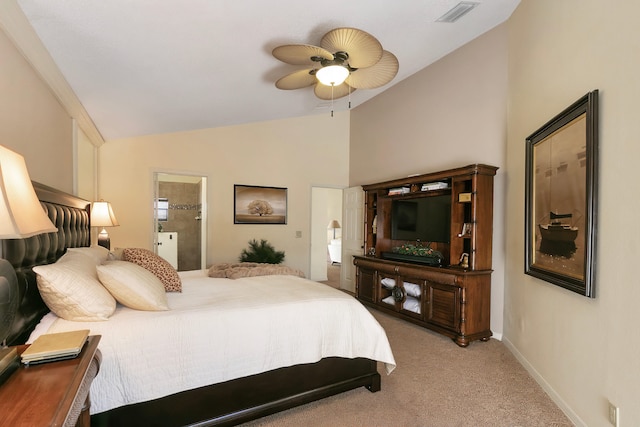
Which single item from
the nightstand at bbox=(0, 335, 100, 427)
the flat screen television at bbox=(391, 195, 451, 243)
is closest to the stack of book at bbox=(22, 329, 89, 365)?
the nightstand at bbox=(0, 335, 100, 427)

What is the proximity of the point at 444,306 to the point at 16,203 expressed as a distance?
11.6 feet

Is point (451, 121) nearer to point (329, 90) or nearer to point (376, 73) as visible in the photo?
point (376, 73)

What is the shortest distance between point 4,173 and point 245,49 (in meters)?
2.16

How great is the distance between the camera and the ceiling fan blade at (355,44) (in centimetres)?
217

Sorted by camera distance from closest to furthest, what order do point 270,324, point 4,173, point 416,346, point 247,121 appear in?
point 4,173
point 270,324
point 416,346
point 247,121

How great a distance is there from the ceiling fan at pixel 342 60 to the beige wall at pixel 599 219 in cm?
119

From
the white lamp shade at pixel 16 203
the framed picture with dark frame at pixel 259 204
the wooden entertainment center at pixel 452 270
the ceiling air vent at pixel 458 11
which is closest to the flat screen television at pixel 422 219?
the wooden entertainment center at pixel 452 270

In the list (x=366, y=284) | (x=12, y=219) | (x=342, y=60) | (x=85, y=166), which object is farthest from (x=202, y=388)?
(x=85, y=166)

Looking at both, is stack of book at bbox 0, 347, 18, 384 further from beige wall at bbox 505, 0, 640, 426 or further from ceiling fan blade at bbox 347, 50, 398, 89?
ceiling fan blade at bbox 347, 50, 398, 89

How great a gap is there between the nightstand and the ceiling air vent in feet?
11.5

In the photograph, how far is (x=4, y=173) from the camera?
2.98ft

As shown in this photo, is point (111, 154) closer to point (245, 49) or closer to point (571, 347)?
point (245, 49)

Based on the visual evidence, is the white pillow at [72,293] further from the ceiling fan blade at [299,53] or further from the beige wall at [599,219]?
the beige wall at [599,219]

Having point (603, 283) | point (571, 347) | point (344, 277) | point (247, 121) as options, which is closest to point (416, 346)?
point (571, 347)
